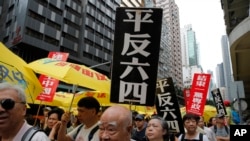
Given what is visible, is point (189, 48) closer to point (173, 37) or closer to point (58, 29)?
point (173, 37)

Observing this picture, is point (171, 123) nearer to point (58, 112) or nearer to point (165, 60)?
point (58, 112)

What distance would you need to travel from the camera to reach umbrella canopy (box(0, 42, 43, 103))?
3.87 metres

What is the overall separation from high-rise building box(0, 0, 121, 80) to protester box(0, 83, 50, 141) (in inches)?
1226

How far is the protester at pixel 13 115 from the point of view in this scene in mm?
2297

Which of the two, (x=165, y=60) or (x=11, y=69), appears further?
(x=165, y=60)

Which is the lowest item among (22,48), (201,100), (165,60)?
(201,100)

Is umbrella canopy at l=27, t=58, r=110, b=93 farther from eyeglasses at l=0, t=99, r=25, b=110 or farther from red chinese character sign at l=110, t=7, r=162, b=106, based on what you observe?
eyeglasses at l=0, t=99, r=25, b=110

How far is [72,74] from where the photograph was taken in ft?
15.5

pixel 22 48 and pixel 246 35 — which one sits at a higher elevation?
pixel 22 48

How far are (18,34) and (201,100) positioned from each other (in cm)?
2860

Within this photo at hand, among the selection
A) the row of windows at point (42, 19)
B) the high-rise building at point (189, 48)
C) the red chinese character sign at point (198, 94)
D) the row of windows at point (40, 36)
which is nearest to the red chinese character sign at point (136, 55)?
the red chinese character sign at point (198, 94)

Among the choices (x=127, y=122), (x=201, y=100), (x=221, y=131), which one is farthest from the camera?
(x=201, y=100)

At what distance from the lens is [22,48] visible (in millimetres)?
33188

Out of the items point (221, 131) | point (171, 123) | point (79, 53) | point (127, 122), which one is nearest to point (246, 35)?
point (221, 131)
